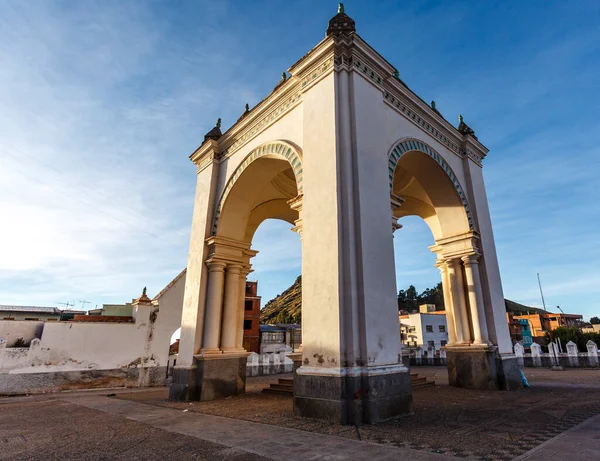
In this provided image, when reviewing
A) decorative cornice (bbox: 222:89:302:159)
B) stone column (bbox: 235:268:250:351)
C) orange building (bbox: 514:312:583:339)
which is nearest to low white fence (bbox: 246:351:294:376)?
stone column (bbox: 235:268:250:351)

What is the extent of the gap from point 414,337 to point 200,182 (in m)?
29.8

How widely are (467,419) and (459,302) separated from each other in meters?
3.93

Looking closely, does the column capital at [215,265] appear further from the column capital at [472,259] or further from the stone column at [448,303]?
the column capital at [472,259]

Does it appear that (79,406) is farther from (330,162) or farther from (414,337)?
(414,337)

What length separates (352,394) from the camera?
389 cm

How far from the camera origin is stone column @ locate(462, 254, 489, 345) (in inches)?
279

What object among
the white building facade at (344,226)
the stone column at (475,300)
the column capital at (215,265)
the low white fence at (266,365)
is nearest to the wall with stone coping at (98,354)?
the low white fence at (266,365)

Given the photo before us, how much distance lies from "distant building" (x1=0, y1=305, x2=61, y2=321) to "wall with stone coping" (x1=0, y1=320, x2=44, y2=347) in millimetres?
18759

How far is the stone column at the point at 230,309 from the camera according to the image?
716cm

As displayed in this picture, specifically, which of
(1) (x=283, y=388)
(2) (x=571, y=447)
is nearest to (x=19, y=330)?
(1) (x=283, y=388)

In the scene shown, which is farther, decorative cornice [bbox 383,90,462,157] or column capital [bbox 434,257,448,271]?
column capital [bbox 434,257,448,271]

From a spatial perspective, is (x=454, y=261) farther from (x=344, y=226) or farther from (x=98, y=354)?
(x=98, y=354)

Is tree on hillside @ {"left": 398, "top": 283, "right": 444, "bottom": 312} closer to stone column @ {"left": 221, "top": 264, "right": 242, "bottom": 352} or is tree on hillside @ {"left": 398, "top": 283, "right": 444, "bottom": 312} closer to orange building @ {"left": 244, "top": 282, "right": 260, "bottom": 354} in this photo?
orange building @ {"left": 244, "top": 282, "right": 260, "bottom": 354}

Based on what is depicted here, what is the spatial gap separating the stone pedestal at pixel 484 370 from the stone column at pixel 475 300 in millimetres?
263
